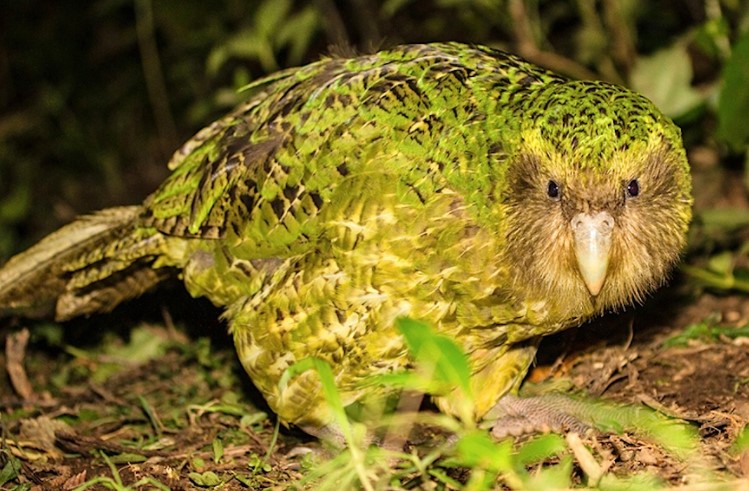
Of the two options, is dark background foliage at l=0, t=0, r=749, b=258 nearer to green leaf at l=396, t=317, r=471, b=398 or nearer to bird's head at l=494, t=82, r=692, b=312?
bird's head at l=494, t=82, r=692, b=312

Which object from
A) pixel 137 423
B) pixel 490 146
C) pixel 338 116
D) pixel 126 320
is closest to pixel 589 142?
pixel 490 146

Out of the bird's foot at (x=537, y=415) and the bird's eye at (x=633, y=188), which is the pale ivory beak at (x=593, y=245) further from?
the bird's foot at (x=537, y=415)

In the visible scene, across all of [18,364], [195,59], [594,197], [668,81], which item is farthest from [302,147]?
[195,59]

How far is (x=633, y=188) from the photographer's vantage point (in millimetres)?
3611

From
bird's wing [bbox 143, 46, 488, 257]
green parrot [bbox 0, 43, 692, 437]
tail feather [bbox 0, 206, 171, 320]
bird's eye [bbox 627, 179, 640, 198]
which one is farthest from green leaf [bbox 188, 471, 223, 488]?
bird's eye [bbox 627, 179, 640, 198]

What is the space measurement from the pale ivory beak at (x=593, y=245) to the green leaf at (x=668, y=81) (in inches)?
88.4

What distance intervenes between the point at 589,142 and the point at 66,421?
2.76 m

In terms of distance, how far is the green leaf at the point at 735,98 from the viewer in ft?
16.4

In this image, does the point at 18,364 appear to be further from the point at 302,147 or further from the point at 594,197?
the point at 594,197

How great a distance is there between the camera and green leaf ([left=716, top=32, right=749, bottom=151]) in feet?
16.4

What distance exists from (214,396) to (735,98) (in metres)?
2.86

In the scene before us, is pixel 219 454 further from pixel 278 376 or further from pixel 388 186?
pixel 388 186

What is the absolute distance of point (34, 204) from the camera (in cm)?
799

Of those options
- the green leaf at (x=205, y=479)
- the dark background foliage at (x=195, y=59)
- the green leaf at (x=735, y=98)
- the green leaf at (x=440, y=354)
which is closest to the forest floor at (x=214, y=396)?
the green leaf at (x=205, y=479)
